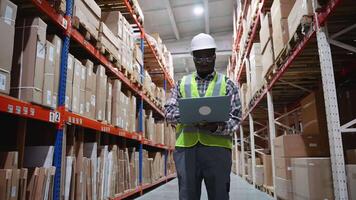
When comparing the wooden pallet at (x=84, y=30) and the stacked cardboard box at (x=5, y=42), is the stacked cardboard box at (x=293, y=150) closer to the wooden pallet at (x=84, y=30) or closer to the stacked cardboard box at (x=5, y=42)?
the wooden pallet at (x=84, y=30)

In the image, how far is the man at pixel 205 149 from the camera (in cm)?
236

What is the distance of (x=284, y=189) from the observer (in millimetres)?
4629

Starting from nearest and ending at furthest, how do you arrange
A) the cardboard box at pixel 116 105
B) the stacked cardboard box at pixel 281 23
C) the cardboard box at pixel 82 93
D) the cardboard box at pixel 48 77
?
the cardboard box at pixel 48 77 < the cardboard box at pixel 82 93 < the stacked cardboard box at pixel 281 23 < the cardboard box at pixel 116 105

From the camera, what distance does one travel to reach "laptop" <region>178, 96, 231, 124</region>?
2238 millimetres

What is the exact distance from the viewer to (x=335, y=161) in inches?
105

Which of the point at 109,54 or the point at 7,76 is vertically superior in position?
the point at 109,54

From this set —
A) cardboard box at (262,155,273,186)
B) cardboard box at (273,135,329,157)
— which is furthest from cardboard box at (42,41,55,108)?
cardboard box at (262,155,273,186)

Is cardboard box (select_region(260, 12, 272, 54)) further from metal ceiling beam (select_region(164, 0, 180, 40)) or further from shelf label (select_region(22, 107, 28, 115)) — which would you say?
metal ceiling beam (select_region(164, 0, 180, 40))

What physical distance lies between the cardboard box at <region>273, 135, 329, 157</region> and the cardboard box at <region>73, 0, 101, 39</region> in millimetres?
3117

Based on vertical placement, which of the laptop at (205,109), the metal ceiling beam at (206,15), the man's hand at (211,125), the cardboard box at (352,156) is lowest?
the cardboard box at (352,156)

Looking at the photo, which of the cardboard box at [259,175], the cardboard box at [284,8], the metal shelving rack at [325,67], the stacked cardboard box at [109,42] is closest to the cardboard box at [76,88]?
the stacked cardboard box at [109,42]

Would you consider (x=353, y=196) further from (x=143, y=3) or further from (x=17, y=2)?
(x=143, y=3)

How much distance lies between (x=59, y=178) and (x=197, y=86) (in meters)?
1.65

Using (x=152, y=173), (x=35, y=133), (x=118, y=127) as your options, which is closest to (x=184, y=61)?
(x=152, y=173)
